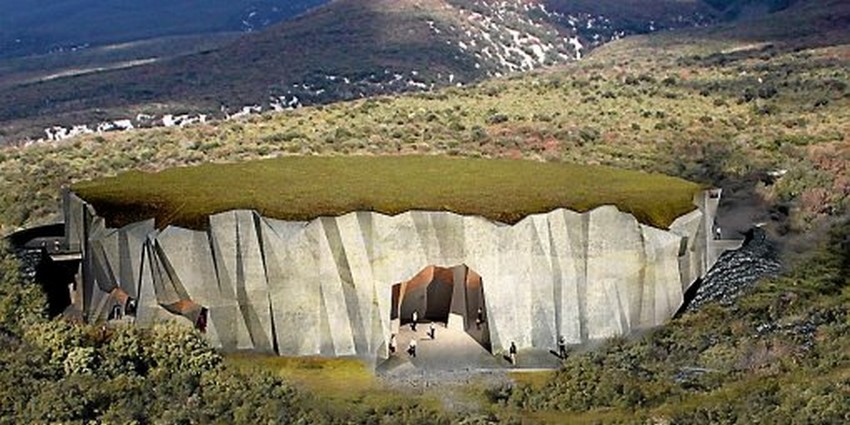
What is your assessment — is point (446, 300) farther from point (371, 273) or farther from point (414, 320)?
point (371, 273)

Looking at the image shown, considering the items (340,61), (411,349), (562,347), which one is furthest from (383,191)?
(340,61)

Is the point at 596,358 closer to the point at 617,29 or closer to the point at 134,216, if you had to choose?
the point at 134,216

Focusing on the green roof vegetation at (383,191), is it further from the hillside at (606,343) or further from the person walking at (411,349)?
the person walking at (411,349)

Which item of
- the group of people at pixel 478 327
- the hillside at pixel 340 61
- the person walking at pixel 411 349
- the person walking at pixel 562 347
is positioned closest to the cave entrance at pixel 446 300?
the group of people at pixel 478 327

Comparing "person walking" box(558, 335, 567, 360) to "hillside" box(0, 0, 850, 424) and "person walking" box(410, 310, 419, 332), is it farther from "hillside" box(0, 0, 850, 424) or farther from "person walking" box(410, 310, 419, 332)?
"person walking" box(410, 310, 419, 332)

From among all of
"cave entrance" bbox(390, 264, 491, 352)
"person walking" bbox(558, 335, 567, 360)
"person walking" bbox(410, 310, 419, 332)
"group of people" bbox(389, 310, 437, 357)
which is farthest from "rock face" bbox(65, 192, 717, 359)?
"person walking" bbox(410, 310, 419, 332)

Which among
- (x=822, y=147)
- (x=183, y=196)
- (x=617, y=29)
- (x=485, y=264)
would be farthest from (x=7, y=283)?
(x=617, y=29)
